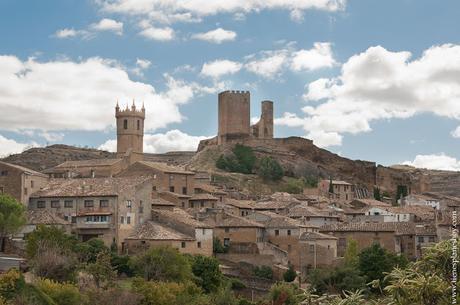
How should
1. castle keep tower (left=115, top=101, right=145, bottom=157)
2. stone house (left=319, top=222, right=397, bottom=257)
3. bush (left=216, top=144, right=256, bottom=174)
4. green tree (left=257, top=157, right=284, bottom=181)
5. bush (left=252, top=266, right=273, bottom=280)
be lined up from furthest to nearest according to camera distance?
bush (left=216, top=144, right=256, bottom=174) → green tree (left=257, top=157, right=284, bottom=181) → castle keep tower (left=115, top=101, right=145, bottom=157) → stone house (left=319, top=222, right=397, bottom=257) → bush (left=252, top=266, right=273, bottom=280)

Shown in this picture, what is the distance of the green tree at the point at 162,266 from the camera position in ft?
156

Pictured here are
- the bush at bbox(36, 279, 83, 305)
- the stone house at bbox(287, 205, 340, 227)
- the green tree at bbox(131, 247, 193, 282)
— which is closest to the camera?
the bush at bbox(36, 279, 83, 305)

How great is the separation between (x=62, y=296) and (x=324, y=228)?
32845 mm

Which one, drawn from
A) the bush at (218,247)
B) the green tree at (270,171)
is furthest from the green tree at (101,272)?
the green tree at (270,171)

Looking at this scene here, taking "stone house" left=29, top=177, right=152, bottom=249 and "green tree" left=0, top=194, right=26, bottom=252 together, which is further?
"stone house" left=29, top=177, right=152, bottom=249

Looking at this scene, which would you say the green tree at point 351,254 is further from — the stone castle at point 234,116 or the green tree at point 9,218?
the stone castle at point 234,116

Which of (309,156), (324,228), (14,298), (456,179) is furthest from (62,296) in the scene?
(456,179)

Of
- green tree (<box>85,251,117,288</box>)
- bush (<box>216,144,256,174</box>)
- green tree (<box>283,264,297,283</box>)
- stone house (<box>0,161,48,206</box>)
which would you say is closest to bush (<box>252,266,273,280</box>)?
green tree (<box>283,264,297,283</box>)

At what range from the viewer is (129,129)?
323ft

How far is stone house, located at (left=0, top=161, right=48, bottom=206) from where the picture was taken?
58.7 metres

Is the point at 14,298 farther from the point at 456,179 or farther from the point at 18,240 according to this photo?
the point at 456,179

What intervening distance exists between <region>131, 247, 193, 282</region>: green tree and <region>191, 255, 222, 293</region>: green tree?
1393 mm

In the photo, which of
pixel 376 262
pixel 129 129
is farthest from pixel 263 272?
pixel 129 129

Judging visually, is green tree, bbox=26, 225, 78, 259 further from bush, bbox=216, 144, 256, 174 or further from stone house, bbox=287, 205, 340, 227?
bush, bbox=216, 144, 256, 174
